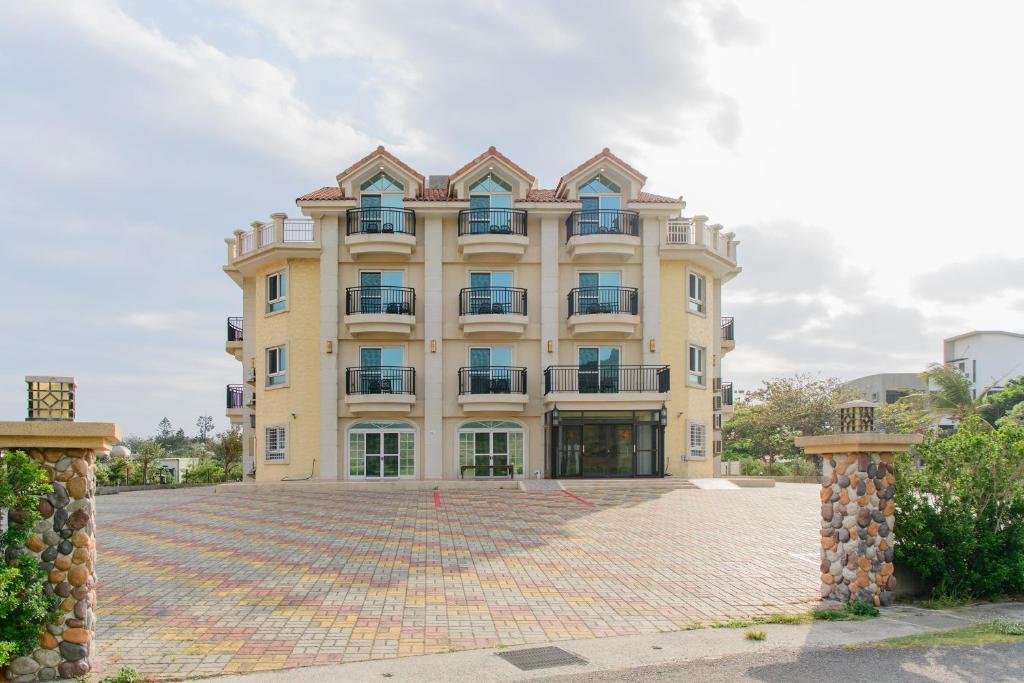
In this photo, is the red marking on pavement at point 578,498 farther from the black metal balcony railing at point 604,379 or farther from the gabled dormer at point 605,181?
the gabled dormer at point 605,181

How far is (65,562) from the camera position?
7.19 meters

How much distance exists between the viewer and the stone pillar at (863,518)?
1015 centimetres

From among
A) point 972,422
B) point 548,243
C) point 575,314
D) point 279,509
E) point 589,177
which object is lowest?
point 279,509

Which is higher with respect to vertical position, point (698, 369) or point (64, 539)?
A: point (698, 369)

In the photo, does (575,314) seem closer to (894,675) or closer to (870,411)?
(870,411)

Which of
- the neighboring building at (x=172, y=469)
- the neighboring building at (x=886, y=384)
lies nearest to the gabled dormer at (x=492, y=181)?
the neighboring building at (x=172, y=469)

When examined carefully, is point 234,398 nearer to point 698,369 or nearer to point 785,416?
point 698,369

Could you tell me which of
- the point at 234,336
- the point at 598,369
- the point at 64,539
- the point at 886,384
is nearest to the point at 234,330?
the point at 234,336

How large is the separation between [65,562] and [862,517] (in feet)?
27.9

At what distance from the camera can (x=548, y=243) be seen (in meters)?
32.7

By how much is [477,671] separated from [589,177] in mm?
27318

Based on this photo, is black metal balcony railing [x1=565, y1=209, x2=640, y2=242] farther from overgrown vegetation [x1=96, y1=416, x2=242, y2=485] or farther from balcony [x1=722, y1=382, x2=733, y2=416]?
overgrown vegetation [x1=96, y1=416, x2=242, y2=485]

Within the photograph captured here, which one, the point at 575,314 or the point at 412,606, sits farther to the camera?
the point at 575,314

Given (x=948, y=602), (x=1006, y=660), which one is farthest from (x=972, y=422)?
(x=1006, y=660)
